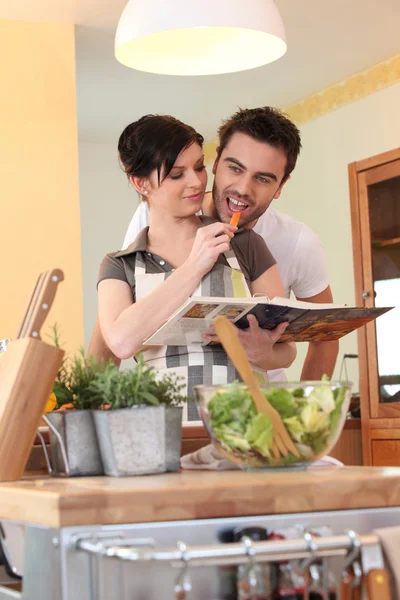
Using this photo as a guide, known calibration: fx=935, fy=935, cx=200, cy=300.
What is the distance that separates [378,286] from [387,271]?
0.26 feet

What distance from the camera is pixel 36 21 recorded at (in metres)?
4.18

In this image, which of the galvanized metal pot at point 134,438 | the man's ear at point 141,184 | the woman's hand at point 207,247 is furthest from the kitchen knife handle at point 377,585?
the man's ear at point 141,184

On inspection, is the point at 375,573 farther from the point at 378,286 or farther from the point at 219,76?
the point at 219,76

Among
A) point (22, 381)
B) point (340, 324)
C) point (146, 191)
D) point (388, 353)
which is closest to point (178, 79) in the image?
point (388, 353)

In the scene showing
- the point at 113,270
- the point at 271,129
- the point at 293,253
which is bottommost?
the point at 113,270

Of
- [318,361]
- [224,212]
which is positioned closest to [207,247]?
[224,212]

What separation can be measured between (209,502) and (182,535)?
39mm

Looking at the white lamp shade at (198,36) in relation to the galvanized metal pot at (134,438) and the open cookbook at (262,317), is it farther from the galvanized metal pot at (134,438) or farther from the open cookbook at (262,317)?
the galvanized metal pot at (134,438)

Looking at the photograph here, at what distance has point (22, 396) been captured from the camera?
1069mm

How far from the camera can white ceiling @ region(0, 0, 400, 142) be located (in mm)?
4074

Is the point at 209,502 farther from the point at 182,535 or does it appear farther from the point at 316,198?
the point at 316,198

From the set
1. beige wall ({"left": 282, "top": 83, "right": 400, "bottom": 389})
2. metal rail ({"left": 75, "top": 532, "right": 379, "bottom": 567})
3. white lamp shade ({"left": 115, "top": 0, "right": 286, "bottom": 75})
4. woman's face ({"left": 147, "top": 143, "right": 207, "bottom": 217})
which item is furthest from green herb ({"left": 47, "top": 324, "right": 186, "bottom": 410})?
beige wall ({"left": 282, "top": 83, "right": 400, "bottom": 389})

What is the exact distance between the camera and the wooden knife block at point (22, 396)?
1.07 meters

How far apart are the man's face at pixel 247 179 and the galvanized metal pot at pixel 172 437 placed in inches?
43.4
